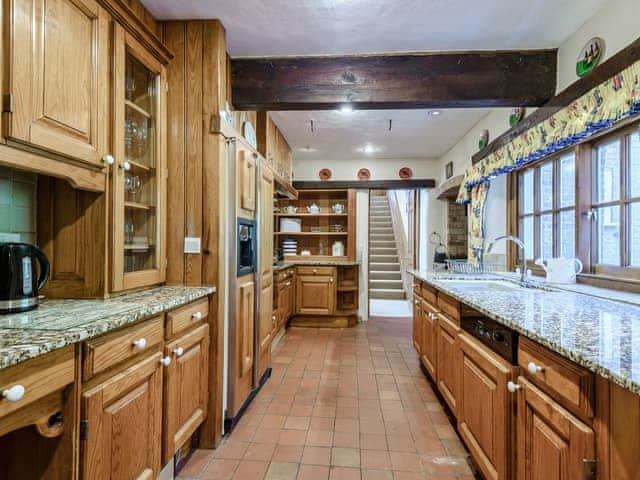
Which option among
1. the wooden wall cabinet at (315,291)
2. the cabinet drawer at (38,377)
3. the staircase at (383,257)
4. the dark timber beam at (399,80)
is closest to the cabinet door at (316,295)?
the wooden wall cabinet at (315,291)

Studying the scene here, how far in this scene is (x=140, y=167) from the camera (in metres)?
1.88

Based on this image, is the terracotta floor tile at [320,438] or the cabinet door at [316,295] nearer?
the terracotta floor tile at [320,438]

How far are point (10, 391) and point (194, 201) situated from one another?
1.36m

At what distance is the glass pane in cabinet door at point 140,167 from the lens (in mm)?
1837

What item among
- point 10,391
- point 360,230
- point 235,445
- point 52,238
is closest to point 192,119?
point 52,238

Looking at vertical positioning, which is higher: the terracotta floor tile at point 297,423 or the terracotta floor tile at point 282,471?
the terracotta floor tile at point 297,423

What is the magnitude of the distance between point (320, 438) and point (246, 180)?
169 centimetres

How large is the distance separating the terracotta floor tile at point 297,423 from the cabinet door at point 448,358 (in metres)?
0.93

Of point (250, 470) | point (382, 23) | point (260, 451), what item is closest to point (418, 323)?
point (260, 451)

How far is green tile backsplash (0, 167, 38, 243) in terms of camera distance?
1.45 meters

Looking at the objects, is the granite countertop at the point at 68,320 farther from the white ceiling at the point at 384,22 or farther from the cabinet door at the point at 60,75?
the white ceiling at the point at 384,22

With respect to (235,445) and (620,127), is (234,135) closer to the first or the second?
(235,445)

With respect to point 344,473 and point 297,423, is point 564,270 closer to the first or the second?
point 344,473

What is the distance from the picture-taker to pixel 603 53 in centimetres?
186
